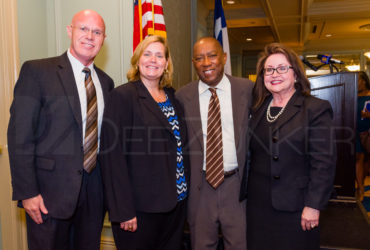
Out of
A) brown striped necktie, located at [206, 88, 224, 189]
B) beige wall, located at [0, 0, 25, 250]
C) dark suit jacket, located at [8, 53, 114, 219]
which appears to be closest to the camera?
dark suit jacket, located at [8, 53, 114, 219]

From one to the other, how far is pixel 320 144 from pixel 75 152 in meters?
1.25

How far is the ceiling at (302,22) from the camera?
21.3 feet

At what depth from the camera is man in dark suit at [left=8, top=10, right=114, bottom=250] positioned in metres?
1.58

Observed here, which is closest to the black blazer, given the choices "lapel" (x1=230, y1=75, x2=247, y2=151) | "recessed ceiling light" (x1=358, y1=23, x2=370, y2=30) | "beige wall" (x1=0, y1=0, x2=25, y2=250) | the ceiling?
"lapel" (x1=230, y1=75, x2=247, y2=151)

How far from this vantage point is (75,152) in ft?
5.47

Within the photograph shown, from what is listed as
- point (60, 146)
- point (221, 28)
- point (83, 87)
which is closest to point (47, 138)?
point (60, 146)

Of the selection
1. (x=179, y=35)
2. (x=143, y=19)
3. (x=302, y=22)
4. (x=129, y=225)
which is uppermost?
(x=302, y=22)

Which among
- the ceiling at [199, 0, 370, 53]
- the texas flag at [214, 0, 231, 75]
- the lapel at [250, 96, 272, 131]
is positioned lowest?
the lapel at [250, 96, 272, 131]

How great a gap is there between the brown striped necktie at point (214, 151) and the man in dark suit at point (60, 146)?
665mm

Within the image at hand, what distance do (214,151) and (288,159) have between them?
481mm

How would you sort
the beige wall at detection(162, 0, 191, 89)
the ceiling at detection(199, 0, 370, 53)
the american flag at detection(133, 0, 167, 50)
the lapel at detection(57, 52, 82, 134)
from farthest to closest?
1. the ceiling at detection(199, 0, 370, 53)
2. the beige wall at detection(162, 0, 191, 89)
3. the american flag at detection(133, 0, 167, 50)
4. the lapel at detection(57, 52, 82, 134)

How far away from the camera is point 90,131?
1729 mm

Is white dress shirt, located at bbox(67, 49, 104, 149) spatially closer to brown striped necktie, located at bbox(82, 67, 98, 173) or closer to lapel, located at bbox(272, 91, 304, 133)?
brown striped necktie, located at bbox(82, 67, 98, 173)

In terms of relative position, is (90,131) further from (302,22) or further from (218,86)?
(302,22)
